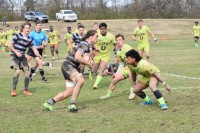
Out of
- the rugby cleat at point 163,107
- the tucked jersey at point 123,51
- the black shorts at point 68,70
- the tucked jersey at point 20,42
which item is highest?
the tucked jersey at point 20,42

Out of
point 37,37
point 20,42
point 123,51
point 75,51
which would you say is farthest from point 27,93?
point 37,37

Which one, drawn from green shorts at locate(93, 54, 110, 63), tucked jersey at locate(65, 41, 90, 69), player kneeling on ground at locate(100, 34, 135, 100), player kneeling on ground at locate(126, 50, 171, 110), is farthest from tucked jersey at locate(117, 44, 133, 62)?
green shorts at locate(93, 54, 110, 63)

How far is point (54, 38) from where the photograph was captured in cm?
2761

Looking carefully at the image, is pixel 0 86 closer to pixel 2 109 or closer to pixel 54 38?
pixel 2 109

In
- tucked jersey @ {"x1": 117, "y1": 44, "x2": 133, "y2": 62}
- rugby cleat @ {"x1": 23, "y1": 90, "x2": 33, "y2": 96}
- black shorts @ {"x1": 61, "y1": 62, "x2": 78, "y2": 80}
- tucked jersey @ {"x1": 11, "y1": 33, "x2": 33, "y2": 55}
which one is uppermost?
tucked jersey @ {"x1": 11, "y1": 33, "x2": 33, "y2": 55}

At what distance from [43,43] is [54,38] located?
12120mm

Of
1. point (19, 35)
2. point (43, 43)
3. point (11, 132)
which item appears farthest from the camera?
point (43, 43)

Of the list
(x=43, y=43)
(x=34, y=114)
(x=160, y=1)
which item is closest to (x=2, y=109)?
(x=34, y=114)

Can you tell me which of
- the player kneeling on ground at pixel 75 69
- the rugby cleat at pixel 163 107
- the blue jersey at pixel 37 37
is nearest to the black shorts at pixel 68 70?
the player kneeling on ground at pixel 75 69

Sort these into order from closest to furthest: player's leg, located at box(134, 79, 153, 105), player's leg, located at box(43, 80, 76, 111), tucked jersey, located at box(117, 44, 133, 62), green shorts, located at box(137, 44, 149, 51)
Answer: player's leg, located at box(43, 80, 76, 111)
player's leg, located at box(134, 79, 153, 105)
tucked jersey, located at box(117, 44, 133, 62)
green shorts, located at box(137, 44, 149, 51)

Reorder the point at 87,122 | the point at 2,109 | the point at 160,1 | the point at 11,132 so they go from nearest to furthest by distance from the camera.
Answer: the point at 11,132, the point at 87,122, the point at 2,109, the point at 160,1

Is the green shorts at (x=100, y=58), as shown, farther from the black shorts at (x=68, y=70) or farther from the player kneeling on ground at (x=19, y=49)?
the black shorts at (x=68, y=70)

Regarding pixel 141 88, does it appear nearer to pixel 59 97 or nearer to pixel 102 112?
pixel 102 112

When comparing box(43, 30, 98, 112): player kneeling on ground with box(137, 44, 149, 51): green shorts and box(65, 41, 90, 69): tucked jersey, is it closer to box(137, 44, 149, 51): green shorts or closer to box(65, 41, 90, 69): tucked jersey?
box(65, 41, 90, 69): tucked jersey
